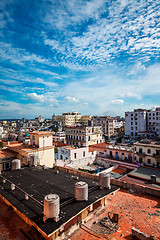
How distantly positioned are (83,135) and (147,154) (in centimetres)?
2376

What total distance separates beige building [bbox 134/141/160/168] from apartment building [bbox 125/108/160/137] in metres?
40.8

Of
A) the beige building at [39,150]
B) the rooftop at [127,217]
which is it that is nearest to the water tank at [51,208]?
the rooftop at [127,217]

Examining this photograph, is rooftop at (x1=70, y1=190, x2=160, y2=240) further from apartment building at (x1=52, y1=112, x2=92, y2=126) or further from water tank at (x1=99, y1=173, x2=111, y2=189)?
apartment building at (x1=52, y1=112, x2=92, y2=126)

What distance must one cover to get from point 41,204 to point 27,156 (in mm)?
12126

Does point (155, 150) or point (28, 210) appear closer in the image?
point (28, 210)

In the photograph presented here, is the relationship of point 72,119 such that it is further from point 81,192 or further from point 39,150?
point 81,192

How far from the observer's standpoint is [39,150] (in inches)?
875

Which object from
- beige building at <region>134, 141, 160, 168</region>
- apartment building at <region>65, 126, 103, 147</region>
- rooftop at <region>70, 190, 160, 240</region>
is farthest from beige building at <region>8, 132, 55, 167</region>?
apartment building at <region>65, 126, 103, 147</region>

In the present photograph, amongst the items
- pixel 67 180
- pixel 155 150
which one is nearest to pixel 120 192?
pixel 67 180

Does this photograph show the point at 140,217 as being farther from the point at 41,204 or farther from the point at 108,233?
the point at 41,204

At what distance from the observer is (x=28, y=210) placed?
9.33m

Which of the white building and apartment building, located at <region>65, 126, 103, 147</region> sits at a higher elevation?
apartment building, located at <region>65, 126, 103, 147</region>

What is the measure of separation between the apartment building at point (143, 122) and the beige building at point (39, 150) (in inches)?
2137

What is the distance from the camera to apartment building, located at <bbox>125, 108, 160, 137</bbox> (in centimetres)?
6742
